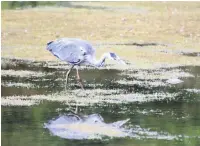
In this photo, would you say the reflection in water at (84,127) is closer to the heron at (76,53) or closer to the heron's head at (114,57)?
the heron at (76,53)

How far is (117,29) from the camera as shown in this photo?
328 cm

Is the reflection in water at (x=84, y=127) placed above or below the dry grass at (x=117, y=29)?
below

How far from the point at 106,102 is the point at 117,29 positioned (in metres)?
0.43

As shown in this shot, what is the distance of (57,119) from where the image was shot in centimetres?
315

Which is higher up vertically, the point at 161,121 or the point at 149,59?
the point at 149,59

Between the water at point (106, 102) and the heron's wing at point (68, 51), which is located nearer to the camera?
the water at point (106, 102)

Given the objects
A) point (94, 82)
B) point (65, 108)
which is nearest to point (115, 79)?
point (94, 82)

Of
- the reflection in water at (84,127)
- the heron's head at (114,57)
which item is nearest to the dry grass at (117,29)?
the heron's head at (114,57)

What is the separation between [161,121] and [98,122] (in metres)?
0.35

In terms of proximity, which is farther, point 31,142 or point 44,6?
point 44,6

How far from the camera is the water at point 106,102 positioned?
3.10 meters

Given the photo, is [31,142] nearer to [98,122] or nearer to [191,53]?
[98,122]

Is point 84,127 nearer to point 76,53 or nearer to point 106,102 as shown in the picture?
point 106,102

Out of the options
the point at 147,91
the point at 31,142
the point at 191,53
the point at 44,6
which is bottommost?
the point at 31,142
